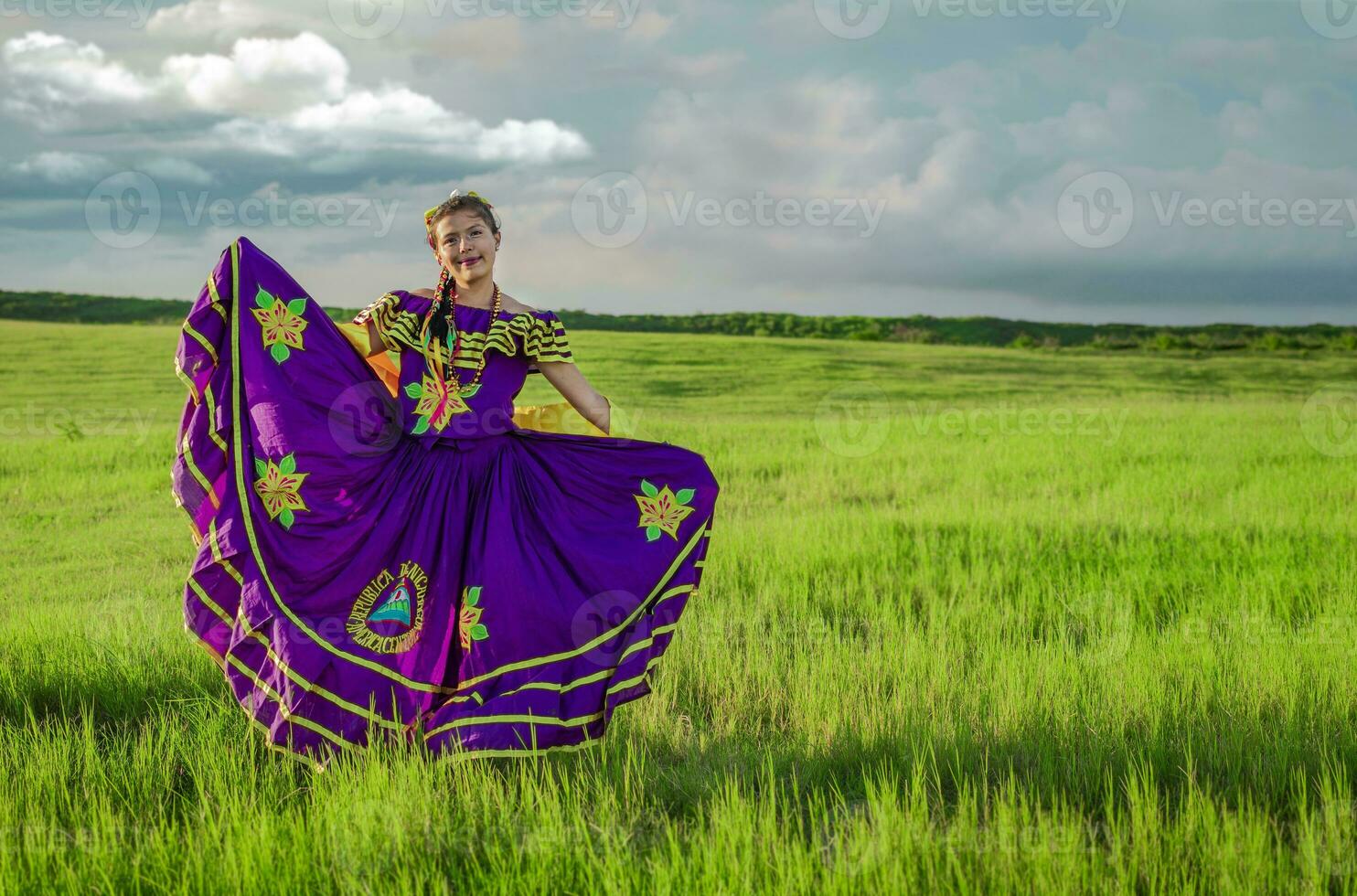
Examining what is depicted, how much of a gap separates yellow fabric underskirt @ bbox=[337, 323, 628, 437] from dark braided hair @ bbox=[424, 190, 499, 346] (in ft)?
1.01

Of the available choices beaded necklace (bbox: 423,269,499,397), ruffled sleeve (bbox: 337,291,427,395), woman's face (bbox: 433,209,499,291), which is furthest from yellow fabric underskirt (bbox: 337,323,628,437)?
woman's face (bbox: 433,209,499,291)

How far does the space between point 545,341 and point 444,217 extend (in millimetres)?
698

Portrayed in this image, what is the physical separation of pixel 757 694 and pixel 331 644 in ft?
6.52

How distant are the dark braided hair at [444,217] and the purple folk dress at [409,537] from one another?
9 centimetres

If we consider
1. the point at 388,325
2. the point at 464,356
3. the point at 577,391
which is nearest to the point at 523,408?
the point at 577,391

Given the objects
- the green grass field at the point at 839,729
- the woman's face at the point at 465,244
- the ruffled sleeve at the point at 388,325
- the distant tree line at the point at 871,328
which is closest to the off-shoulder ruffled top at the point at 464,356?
the ruffled sleeve at the point at 388,325

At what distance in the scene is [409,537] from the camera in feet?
13.6

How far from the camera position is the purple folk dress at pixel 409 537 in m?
3.93

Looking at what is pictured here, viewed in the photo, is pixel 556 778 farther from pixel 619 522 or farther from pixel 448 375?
pixel 448 375

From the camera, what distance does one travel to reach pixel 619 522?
429cm

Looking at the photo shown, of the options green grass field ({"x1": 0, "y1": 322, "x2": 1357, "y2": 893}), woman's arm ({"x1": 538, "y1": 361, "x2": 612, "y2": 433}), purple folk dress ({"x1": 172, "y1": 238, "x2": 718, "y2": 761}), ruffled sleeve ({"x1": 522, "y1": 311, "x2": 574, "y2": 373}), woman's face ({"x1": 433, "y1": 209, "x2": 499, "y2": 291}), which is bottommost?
green grass field ({"x1": 0, "y1": 322, "x2": 1357, "y2": 893})

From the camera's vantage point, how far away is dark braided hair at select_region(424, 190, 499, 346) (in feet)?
14.5

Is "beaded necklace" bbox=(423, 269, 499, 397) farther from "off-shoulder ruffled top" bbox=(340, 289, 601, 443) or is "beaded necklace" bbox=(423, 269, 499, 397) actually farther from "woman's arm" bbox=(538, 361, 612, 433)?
"woman's arm" bbox=(538, 361, 612, 433)

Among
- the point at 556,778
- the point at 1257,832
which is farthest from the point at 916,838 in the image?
the point at 556,778
